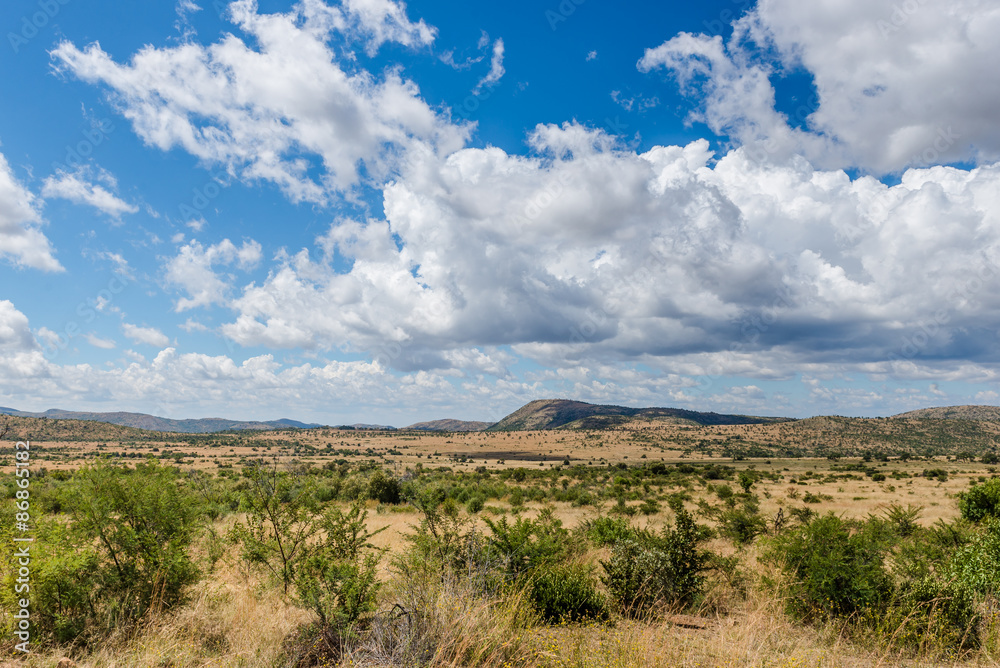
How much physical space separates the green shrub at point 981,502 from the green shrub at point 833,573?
13.4m

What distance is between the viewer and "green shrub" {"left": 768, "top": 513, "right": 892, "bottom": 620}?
877cm

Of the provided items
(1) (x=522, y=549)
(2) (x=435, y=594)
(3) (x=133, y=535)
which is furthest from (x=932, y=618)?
(3) (x=133, y=535)

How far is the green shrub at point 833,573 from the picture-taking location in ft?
28.8

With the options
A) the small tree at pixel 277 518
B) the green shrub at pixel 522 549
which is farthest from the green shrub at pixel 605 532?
the small tree at pixel 277 518

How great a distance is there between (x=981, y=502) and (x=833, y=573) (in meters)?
16.4

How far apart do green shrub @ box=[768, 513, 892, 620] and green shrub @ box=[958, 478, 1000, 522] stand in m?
13.4

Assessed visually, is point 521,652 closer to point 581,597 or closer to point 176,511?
point 581,597

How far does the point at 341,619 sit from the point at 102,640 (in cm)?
342

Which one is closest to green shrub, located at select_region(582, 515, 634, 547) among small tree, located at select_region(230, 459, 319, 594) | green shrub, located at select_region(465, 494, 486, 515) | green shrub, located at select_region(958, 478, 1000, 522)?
small tree, located at select_region(230, 459, 319, 594)

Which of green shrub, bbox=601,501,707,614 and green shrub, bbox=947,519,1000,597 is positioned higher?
green shrub, bbox=947,519,1000,597

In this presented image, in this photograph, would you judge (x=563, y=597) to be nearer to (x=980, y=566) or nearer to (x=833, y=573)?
(x=833, y=573)

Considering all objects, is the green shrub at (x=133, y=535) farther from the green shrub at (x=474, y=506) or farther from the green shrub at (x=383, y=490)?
the green shrub at (x=383, y=490)

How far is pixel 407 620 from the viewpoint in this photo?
6.41m

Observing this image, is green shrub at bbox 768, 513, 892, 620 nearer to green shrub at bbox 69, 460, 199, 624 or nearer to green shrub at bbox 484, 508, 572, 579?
green shrub at bbox 484, 508, 572, 579
